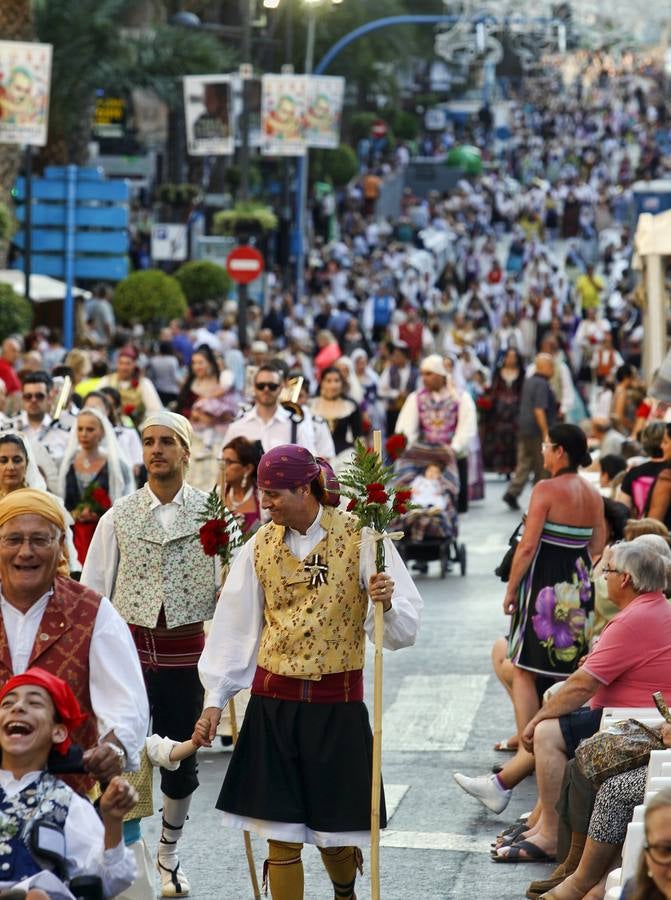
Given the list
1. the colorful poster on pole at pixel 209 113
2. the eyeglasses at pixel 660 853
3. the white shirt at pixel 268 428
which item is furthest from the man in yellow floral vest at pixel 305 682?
the colorful poster on pole at pixel 209 113

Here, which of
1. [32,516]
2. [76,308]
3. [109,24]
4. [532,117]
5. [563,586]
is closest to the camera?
[32,516]

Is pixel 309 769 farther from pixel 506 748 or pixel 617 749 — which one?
pixel 506 748

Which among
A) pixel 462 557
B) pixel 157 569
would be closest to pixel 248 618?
pixel 157 569

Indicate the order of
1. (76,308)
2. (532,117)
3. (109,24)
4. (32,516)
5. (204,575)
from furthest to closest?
(532,117)
(109,24)
(76,308)
(204,575)
(32,516)

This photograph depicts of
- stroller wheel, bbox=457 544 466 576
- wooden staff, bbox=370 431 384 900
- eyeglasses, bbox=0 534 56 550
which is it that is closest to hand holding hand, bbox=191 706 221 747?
wooden staff, bbox=370 431 384 900

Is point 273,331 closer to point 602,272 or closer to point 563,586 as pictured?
point 602,272

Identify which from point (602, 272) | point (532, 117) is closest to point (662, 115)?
point (532, 117)

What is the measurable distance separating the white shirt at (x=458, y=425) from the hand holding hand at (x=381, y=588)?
1029 cm

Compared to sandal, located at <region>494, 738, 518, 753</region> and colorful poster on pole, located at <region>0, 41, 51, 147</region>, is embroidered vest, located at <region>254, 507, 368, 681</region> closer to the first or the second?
sandal, located at <region>494, 738, 518, 753</region>

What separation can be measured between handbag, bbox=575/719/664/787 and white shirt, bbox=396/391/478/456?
9505 mm

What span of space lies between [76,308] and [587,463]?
976 inches

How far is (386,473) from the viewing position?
772 cm

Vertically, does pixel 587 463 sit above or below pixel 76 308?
above

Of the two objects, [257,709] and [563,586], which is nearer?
[257,709]
